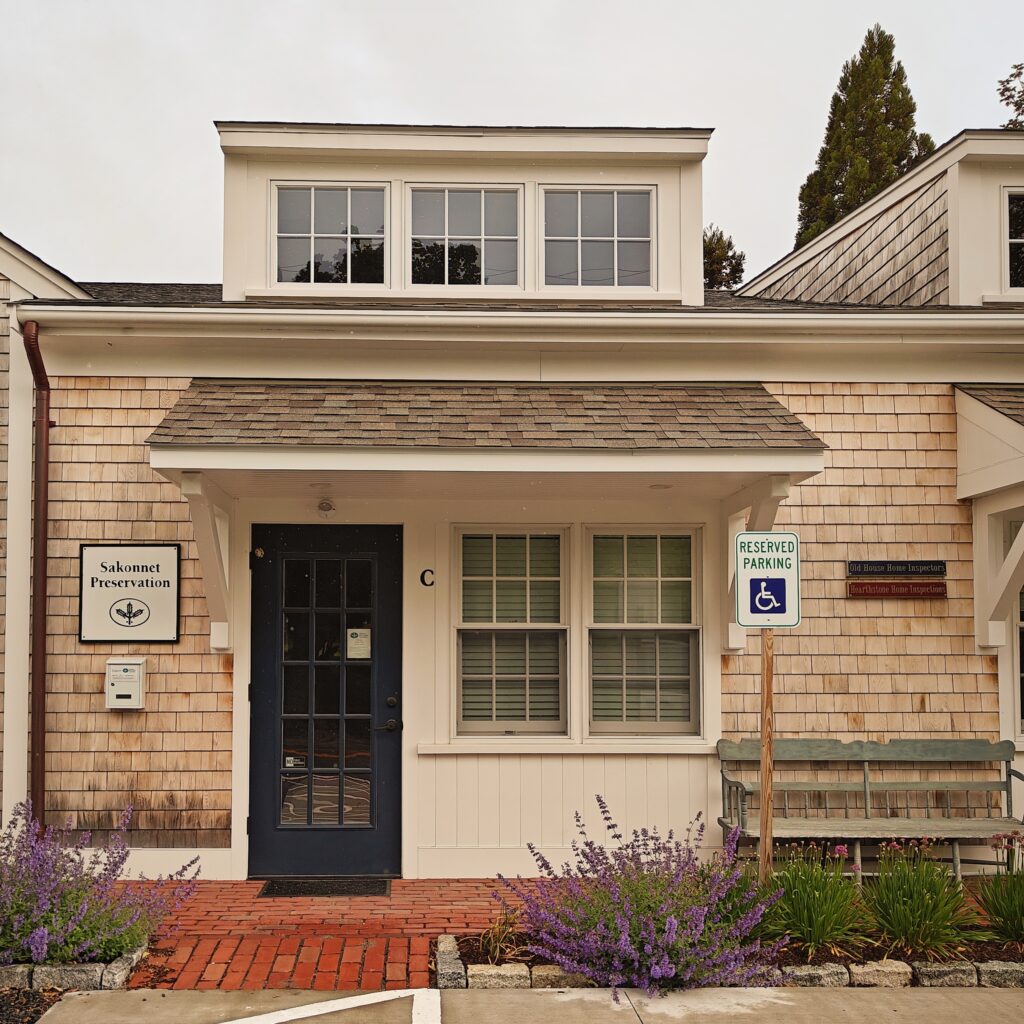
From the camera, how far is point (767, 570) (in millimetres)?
5484

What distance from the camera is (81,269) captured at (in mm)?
35406

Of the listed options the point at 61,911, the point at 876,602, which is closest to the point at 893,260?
the point at 876,602

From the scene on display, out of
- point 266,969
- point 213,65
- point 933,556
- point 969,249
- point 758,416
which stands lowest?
point 266,969

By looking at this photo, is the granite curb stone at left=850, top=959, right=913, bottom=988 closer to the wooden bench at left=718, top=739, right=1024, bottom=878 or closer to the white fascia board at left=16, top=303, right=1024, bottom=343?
the wooden bench at left=718, top=739, right=1024, bottom=878

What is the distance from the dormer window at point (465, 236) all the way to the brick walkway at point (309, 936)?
14.9 ft

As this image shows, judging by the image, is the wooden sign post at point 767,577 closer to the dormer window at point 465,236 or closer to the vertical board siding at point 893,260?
the dormer window at point 465,236

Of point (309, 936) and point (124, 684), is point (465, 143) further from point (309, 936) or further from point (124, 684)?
point (309, 936)

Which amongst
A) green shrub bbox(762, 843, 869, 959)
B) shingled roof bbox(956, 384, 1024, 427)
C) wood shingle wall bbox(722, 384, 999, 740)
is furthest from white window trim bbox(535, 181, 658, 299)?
green shrub bbox(762, 843, 869, 959)

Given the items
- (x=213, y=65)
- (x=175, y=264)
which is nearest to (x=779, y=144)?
(x=213, y=65)

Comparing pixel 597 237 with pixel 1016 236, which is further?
pixel 1016 236

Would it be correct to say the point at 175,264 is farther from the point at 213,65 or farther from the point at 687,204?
the point at 687,204

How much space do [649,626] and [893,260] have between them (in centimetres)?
474

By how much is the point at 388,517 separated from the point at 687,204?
3.52 meters

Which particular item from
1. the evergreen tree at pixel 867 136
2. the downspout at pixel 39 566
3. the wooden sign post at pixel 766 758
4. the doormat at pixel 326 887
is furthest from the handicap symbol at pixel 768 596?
the evergreen tree at pixel 867 136
